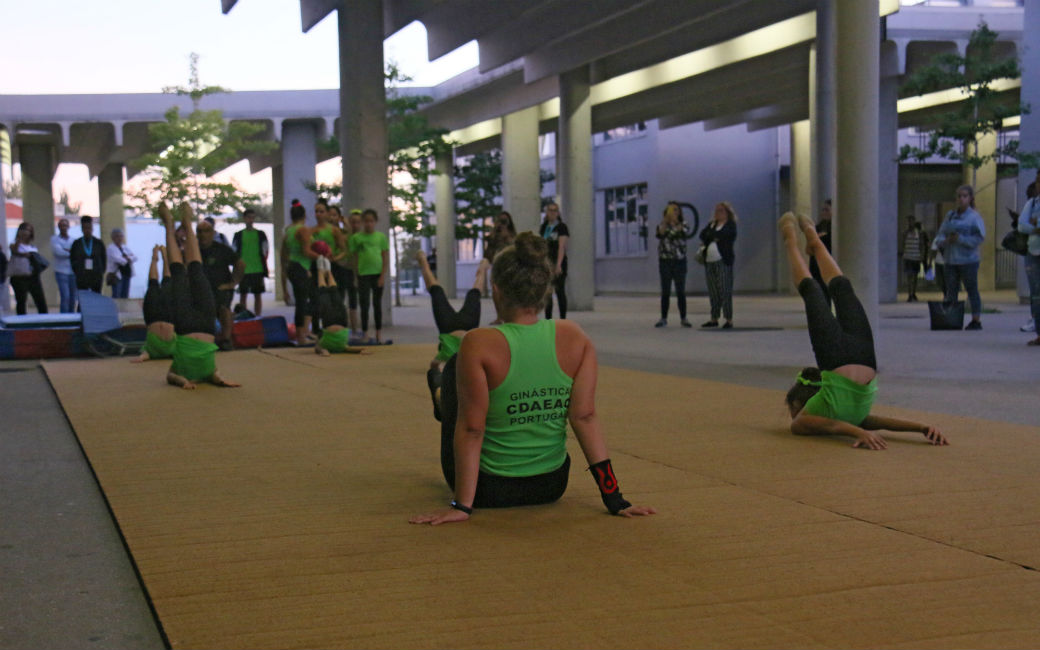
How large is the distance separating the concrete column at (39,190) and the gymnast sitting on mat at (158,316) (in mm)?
26505

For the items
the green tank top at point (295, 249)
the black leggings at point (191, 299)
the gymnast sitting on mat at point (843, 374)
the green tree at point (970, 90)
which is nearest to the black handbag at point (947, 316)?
the green tree at point (970, 90)

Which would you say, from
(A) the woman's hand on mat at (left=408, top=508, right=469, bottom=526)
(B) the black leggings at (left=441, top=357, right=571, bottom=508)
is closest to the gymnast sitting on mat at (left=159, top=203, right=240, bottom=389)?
(B) the black leggings at (left=441, top=357, right=571, bottom=508)

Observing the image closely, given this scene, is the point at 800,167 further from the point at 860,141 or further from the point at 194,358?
the point at 194,358

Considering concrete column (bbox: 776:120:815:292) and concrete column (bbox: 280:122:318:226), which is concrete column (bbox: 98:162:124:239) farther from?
concrete column (bbox: 776:120:815:292)

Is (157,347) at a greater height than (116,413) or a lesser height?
greater

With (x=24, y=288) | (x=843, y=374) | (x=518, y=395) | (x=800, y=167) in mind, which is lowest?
(x=843, y=374)

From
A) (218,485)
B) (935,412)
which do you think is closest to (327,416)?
(218,485)

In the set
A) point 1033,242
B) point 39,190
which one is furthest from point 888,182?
point 39,190

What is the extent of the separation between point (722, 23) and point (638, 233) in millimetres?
17312

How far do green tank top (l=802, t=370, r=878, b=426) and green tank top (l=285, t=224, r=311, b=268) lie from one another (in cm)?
861

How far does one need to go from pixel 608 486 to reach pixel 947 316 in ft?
36.4

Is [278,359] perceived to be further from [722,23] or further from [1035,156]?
[1035,156]

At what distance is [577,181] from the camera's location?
2259 cm

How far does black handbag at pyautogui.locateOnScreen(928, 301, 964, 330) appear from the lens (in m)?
13.7
